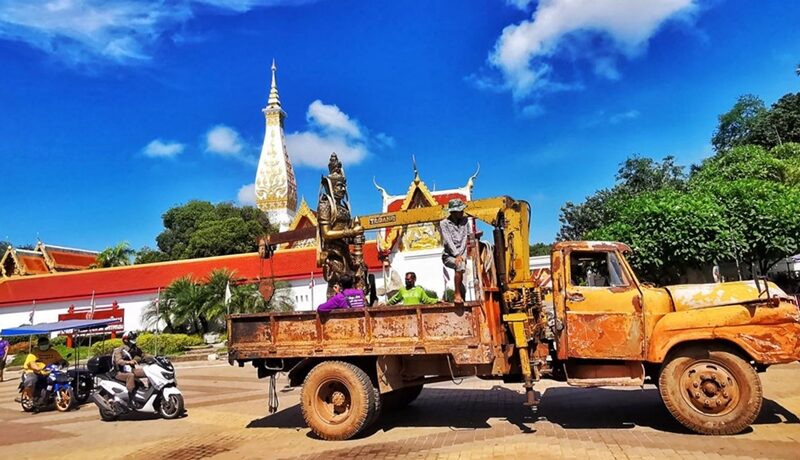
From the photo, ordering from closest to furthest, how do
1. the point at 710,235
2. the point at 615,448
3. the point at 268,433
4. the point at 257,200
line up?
the point at 615,448, the point at 268,433, the point at 710,235, the point at 257,200

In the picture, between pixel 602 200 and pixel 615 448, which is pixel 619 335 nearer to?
pixel 615 448

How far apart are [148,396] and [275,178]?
151ft

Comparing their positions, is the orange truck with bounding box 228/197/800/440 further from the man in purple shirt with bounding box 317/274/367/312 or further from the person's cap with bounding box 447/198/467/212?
the person's cap with bounding box 447/198/467/212

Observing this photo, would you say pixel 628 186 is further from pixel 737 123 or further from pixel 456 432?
pixel 456 432

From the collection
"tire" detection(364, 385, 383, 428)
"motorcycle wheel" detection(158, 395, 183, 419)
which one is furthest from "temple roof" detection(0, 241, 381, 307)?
"tire" detection(364, 385, 383, 428)

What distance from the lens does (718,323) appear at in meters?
6.14

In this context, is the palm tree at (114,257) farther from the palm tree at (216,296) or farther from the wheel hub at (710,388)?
the wheel hub at (710,388)

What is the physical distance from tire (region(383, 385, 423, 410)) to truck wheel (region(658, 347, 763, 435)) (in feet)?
11.8

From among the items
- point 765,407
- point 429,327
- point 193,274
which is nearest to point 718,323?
point 765,407

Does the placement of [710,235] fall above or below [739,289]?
above

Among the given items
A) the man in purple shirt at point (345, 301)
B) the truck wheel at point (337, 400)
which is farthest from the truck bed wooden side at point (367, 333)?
the truck wheel at point (337, 400)

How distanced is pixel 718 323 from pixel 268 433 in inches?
238

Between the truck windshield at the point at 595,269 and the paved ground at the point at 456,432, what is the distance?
1.81 m

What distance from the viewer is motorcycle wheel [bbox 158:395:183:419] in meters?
9.40
